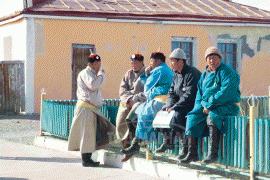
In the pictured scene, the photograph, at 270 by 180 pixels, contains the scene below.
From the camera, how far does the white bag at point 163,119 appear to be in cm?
671

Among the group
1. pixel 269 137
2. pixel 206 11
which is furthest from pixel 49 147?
pixel 206 11

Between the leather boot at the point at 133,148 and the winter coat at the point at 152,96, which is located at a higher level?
the winter coat at the point at 152,96

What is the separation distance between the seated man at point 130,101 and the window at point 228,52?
461 inches

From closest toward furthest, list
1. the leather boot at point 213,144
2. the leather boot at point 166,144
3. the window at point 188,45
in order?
1. the leather boot at point 213,144
2. the leather boot at point 166,144
3. the window at point 188,45

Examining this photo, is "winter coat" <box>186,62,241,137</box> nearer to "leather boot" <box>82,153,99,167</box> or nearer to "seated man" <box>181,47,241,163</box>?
"seated man" <box>181,47,241,163</box>

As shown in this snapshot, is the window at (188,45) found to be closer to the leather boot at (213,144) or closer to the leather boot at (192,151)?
the leather boot at (192,151)

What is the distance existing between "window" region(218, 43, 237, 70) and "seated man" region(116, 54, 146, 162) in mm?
11704

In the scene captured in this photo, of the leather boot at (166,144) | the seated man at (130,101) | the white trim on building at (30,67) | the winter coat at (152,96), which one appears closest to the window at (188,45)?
the white trim on building at (30,67)

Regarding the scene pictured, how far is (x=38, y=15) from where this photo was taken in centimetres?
1647

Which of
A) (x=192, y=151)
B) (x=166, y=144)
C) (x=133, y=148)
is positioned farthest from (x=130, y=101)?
(x=192, y=151)

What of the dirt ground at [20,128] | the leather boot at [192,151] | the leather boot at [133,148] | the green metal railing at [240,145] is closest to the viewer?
the green metal railing at [240,145]

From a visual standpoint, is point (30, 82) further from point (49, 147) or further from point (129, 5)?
point (49, 147)

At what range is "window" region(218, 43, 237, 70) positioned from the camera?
63.2 feet

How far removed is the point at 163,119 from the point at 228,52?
13.1 metres
